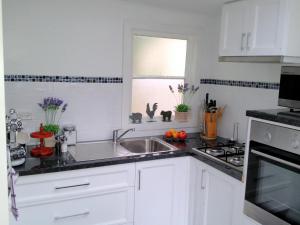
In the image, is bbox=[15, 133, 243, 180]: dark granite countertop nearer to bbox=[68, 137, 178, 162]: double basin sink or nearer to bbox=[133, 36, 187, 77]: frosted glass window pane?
bbox=[68, 137, 178, 162]: double basin sink

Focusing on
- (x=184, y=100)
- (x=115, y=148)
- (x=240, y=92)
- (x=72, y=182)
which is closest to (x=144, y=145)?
(x=115, y=148)

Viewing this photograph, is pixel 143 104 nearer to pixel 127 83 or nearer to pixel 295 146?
pixel 127 83

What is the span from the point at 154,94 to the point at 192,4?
0.93m

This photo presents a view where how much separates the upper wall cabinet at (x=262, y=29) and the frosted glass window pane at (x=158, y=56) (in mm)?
693

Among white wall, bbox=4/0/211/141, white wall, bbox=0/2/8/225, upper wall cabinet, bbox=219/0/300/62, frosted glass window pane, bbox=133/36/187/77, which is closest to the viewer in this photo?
white wall, bbox=0/2/8/225

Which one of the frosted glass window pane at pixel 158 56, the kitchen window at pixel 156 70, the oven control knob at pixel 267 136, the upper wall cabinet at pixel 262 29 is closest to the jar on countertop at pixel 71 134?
the kitchen window at pixel 156 70

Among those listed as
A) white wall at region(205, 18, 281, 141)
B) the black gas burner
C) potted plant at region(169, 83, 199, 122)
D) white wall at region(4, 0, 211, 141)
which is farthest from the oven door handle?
white wall at region(4, 0, 211, 141)

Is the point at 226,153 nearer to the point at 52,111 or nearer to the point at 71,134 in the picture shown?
the point at 71,134

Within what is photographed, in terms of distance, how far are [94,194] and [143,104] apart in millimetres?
1083

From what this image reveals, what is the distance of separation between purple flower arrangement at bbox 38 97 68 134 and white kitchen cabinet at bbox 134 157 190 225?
0.74m

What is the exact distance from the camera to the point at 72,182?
6.51 feet

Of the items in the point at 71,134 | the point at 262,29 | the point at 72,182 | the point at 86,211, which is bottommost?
the point at 86,211

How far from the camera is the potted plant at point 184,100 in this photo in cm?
286

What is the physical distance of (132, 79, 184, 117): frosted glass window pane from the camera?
2809 millimetres
